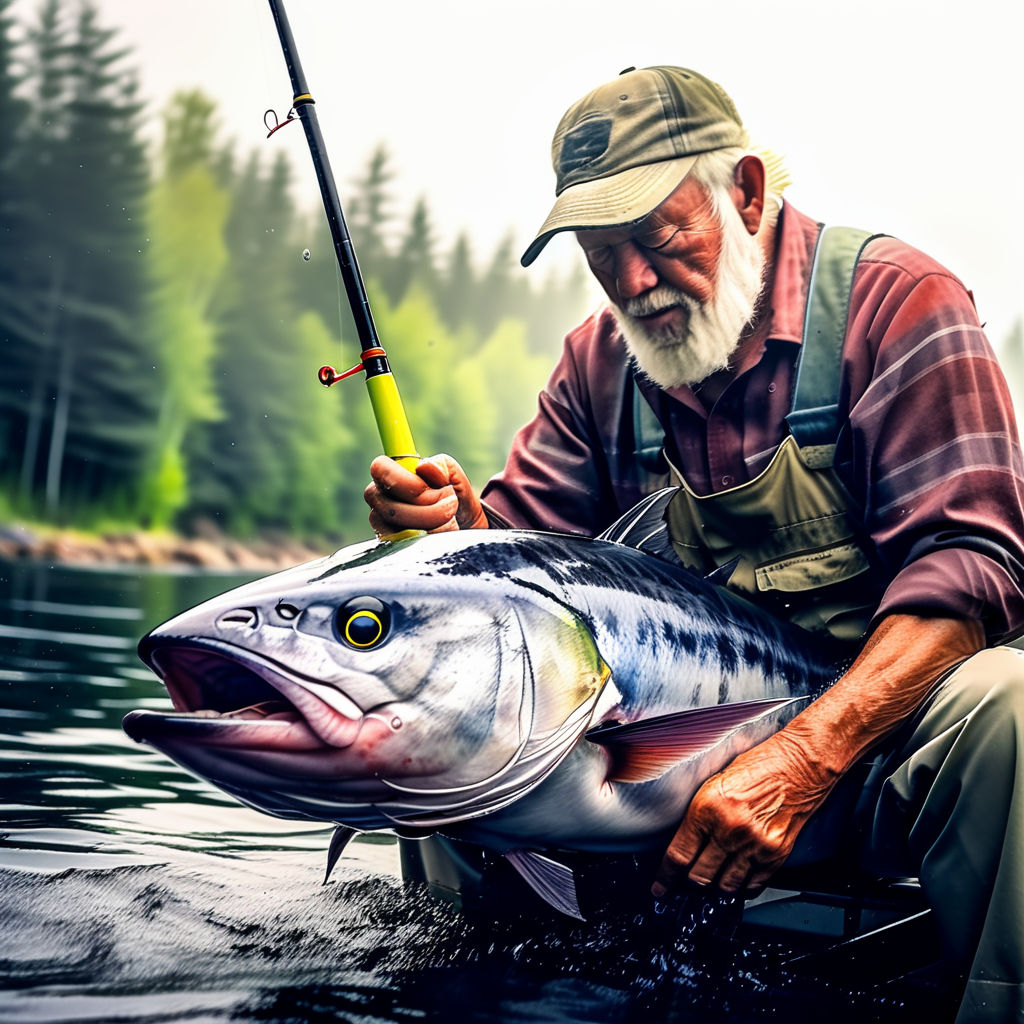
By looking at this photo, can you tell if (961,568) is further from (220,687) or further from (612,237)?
(220,687)

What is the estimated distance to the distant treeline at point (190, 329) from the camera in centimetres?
2997

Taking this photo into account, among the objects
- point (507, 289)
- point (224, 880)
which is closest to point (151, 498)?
point (507, 289)

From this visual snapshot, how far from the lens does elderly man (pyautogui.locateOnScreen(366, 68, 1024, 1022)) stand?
217cm

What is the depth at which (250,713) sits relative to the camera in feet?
6.09

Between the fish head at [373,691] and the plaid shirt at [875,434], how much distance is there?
0.82 m

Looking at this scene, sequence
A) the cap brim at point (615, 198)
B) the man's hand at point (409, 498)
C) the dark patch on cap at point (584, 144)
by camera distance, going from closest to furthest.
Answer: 1. the man's hand at point (409, 498)
2. the cap brim at point (615, 198)
3. the dark patch on cap at point (584, 144)

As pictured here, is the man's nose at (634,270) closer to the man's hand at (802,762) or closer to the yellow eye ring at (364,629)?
the man's hand at (802,762)

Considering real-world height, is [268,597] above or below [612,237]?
below

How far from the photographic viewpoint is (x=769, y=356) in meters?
2.86

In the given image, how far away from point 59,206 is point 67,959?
3369 cm

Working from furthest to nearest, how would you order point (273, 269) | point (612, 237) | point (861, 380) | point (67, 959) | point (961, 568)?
1. point (273, 269)
2. point (612, 237)
3. point (861, 380)
4. point (961, 568)
5. point (67, 959)

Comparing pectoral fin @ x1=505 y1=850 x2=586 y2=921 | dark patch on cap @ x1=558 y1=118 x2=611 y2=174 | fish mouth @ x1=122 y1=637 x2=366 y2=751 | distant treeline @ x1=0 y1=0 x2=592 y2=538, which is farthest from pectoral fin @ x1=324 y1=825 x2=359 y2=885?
distant treeline @ x1=0 y1=0 x2=592 y2=538

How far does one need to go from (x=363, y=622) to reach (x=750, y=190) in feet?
5.43

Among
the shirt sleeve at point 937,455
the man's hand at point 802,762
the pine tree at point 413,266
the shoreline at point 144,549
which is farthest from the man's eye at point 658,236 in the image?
the pine tree at point 413,266
